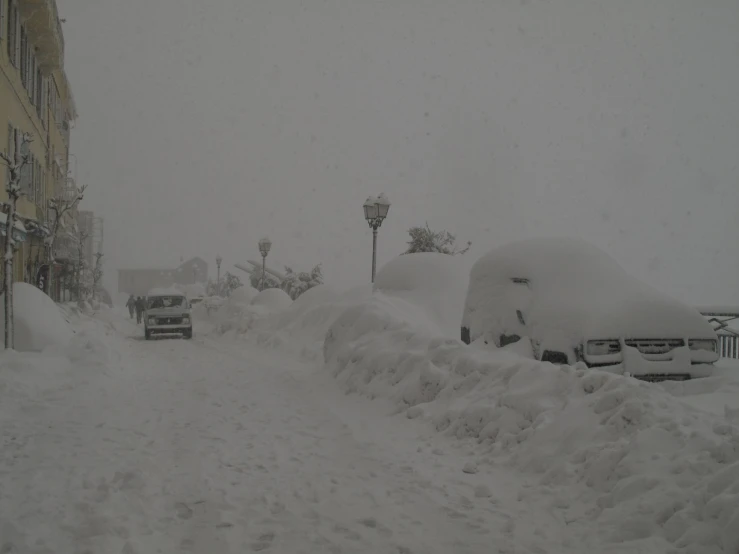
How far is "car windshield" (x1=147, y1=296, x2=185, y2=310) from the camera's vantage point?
23.9 metres

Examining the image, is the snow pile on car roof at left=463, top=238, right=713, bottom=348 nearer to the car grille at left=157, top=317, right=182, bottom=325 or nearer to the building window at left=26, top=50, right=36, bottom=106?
the car grille at left=157, top=317, right=182, bottom=325

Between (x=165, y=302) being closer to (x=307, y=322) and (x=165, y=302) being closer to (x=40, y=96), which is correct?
(x=307, y=322)

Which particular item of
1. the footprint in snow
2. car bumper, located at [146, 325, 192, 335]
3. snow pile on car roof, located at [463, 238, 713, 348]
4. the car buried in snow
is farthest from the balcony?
the footprint in snow

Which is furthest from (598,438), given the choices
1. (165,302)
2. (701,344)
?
(165,302)

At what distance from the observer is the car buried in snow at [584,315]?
8258mm

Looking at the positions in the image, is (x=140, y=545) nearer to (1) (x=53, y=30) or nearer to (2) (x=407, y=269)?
(2) (x=407, y=269)

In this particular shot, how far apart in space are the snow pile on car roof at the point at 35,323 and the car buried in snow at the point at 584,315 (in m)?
9.17

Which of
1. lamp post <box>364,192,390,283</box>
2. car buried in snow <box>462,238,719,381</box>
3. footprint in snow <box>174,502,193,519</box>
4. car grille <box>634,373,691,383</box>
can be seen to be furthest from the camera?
lamp post <box>364,192,390,283</box>

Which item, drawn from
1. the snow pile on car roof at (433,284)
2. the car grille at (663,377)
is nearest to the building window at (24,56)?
the snow pile on car roof at (433,284)

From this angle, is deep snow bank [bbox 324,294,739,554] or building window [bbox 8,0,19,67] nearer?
deep snow bank [bbox 324,294,739,554]

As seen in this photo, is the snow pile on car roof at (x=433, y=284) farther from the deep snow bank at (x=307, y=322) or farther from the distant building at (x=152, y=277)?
the distant building at (x=152, y=277)

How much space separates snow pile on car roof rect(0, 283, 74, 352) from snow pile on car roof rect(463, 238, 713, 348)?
9090 millimetres

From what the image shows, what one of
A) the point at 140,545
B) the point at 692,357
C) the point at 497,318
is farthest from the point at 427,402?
the point at 140,545

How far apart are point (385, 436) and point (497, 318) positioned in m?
3.65
